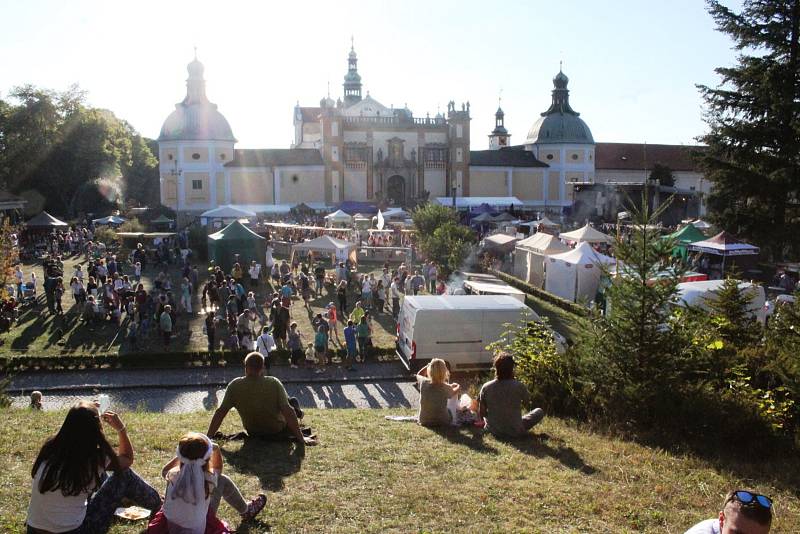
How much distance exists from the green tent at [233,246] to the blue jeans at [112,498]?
809 inches

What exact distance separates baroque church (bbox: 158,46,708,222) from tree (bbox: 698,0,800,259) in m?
24.5

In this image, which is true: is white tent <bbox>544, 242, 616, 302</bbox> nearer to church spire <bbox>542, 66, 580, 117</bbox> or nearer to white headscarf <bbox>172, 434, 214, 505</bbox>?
white headscarf <bbox>172, 434, 214, 505</bbox>

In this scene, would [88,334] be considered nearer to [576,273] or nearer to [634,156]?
[576,273]

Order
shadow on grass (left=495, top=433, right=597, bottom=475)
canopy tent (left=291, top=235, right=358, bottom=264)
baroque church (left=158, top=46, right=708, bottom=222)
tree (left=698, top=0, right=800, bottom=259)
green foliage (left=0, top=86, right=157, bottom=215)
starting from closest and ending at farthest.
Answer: shadow on grass (left=495, top=433, right=597, bottom=475)
tree (left=698, top=0, right=800, bottom=259)
canopy tent (left=291, top=235, right=358, bottom=264)
green foliage (left=0, top=86, right=157, bottom=215)
baroque church (left=158, top=46, right=708, bottom=222)

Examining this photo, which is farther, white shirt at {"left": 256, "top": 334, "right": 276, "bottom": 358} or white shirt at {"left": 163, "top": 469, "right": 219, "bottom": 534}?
white shirt at {"left": 256, "top": 334, "right": 276, "bottom": 358}

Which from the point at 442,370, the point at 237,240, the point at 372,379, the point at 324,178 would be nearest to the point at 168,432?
the point at 442,370

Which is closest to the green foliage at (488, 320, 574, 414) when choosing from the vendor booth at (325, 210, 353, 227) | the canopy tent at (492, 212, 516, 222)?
the vendor booth at (325, 210, 353, 227)

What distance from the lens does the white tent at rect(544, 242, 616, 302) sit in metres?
22.2

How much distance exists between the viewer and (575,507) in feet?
18.3

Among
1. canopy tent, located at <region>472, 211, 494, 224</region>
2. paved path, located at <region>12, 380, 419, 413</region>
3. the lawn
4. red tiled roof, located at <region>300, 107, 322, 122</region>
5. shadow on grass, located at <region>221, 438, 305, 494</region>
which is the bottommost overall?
paved path, located at <region>12, 380, 419, 413</region>

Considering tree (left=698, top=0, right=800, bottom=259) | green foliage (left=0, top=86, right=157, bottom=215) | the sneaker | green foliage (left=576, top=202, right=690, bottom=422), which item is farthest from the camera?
green foliage (left=0, top=86, right=157, bottom=215)

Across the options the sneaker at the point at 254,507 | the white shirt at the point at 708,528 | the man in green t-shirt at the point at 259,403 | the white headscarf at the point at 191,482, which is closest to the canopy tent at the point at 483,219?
the man in green t-shirt at the point at 259,403

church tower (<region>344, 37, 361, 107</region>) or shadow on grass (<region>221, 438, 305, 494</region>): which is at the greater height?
church tower (<region>344, 37, 361, 107</region>)

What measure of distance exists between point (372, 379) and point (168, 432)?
24.3ft
